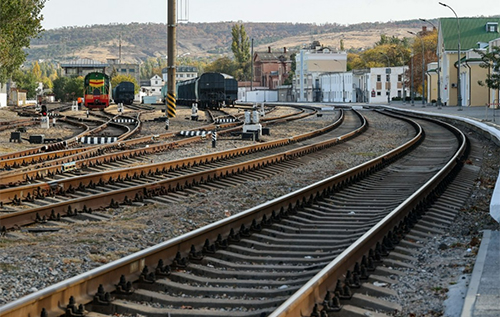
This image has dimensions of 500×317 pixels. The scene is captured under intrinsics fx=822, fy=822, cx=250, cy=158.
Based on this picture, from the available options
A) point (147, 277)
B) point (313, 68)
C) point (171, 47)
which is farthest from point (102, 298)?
point (313, 68)

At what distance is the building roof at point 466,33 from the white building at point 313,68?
Answer: 6305cm

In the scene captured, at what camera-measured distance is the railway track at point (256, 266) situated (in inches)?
265

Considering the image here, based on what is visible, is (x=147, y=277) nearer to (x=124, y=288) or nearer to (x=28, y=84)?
(x=124, y=288)

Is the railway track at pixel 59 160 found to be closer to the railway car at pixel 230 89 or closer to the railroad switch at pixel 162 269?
the railroad switch at pixel 162 269

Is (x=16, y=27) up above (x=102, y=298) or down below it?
above

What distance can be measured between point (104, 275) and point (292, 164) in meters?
12.8

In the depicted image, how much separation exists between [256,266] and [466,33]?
8991 cm

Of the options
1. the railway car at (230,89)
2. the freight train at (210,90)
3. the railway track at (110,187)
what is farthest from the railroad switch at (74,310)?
the railway car at (230,89)

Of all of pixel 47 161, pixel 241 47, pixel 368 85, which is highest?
pixel 241 47

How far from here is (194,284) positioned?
7672mm

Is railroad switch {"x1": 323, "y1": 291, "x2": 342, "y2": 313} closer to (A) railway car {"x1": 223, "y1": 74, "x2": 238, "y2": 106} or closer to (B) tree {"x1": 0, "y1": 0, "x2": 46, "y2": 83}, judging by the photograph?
(B) tree {"x1": 0, "y1": 0, "x2": 46, "y2": 83}

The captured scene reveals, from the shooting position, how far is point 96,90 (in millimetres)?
61656

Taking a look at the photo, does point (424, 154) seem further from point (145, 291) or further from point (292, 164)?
point (145, 291)

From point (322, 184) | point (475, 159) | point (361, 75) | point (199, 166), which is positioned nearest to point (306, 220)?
point (322, 184)
